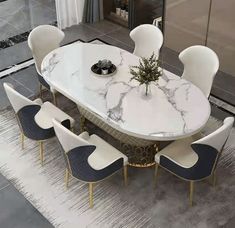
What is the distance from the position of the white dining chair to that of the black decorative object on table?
72 centimetres

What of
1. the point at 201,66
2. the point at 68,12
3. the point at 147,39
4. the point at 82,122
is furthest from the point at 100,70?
the point at 68,12

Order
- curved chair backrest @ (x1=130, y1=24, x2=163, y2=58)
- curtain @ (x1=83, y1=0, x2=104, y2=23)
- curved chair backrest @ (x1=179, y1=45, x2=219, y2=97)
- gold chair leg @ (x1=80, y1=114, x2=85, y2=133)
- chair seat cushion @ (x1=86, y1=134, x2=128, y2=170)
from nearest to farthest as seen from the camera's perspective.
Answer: chair seat cushion @ (x1=86, y1=134, x2=128, y2=170), curved chair backrest @ (x1=179, y1=45, x2=219, y2=97), gold chair leg @ (x1=80, y1=114, x2=85, y2=133), curved chair backrest @ (x1=130, y1=24, x2=163, y2=58), curtain @ (x1=83, y1=0, x2=104, y2=23)

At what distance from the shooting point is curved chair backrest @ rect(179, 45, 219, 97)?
4148mm

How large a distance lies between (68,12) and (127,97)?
10.4 ft

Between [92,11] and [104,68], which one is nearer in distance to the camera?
[104,68]

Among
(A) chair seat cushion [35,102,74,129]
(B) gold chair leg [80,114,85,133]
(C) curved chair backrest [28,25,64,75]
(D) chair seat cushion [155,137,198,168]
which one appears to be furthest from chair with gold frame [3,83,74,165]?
(D) chair seat cushion [155,137,198,168]

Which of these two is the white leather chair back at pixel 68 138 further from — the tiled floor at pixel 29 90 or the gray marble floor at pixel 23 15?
the gray marble floor at pixel 23 15

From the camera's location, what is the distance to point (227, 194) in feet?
12.3

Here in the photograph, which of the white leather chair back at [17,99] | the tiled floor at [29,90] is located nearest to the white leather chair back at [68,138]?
the white leather chair back at [17,99]

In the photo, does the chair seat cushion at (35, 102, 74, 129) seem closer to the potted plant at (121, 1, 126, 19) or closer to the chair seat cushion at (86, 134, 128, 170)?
the chair seat cushion at (86, 134, 128, 170)

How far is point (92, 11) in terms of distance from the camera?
21.5 feet

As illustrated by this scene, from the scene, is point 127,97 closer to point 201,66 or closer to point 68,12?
point 201,66

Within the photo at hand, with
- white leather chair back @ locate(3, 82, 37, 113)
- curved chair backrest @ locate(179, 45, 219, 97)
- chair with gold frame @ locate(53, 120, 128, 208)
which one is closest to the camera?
chair with gold frame @ locate(53, 120, 128, 208)

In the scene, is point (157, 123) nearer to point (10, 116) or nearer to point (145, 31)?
point (145, 31)
